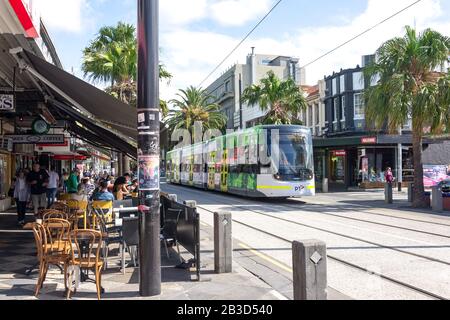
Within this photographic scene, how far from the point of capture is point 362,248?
1038 centimetres

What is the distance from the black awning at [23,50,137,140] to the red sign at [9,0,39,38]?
234 cm

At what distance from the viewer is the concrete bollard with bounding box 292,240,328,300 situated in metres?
5.28

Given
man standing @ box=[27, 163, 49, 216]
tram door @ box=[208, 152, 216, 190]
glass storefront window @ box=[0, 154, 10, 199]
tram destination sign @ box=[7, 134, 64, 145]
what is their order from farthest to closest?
tram door @ box=[208, 152, 216, 190]
glass storefront window @ box=[0, 154, 10, 199]
man standing @ box=[27, 163, 49, 216]
tram destination sign @ box=[7, 134, 64, 145]

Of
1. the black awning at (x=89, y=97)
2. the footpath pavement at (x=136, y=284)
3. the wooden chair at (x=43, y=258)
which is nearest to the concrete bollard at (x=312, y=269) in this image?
the footpath pavement at (x=136, y=284)

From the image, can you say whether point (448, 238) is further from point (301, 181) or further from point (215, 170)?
point (215, 170)

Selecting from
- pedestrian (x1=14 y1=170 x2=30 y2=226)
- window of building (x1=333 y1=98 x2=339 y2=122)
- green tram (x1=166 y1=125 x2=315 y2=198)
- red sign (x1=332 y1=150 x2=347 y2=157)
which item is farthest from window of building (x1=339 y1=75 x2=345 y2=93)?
pedestrian (x1=14 y1=170 x2=30 y2=226)

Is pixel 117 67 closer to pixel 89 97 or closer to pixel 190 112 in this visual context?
pixel 89 97

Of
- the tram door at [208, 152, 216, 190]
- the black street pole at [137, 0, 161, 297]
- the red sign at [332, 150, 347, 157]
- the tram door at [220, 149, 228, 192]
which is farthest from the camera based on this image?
the red sign at [332, 150, 347, 157]

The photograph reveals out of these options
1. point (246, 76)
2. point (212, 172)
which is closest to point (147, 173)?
point (212, 172)

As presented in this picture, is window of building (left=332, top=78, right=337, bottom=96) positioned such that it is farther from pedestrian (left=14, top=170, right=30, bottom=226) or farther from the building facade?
pedestrian (left=14, top=170, right=30, bottom=226)

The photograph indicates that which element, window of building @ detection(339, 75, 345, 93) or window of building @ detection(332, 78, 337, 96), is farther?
window of building @ detection(332, 78, 337, 96)

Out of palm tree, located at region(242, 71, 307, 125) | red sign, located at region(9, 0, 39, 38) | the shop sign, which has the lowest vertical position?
the shop sign

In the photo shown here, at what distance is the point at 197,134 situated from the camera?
59.9 meters
